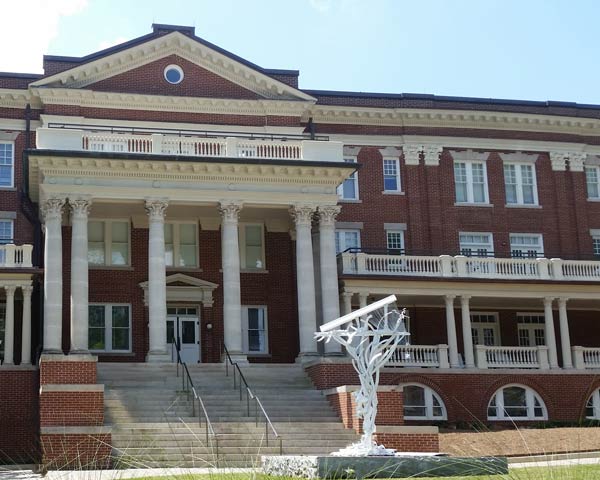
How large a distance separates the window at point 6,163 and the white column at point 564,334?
23097 mm

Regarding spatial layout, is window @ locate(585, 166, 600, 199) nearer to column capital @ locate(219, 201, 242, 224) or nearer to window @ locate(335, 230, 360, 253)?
window @ locate(335, 230, 360, 253)

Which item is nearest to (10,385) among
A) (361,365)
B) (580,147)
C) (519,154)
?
(361,365)

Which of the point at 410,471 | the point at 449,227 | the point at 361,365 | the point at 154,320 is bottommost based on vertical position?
the point at 410,471

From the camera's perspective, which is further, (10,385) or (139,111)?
(139,111)

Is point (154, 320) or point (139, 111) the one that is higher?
point (139, 111)

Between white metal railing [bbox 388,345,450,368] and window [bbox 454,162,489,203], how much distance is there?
962 centimetres

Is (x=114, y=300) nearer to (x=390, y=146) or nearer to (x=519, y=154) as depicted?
(x=390, y=146)

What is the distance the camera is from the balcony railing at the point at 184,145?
34.8 meters

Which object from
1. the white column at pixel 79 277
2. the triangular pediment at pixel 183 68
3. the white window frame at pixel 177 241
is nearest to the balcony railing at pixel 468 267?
the white window frame at pixel 177 241

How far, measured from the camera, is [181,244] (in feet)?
132

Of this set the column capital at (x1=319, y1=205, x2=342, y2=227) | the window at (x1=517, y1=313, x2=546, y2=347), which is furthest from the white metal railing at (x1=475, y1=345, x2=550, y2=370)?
the column capital at (x1=319, y1=205, x2=342, y2=227)

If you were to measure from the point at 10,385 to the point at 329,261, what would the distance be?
11.8 m

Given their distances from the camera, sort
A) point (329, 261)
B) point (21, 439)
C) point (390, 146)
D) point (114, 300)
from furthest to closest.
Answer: point (390, 146) < point (114, 300) < point (329, 261) < point (21, 439)

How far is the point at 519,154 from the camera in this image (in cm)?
4662
